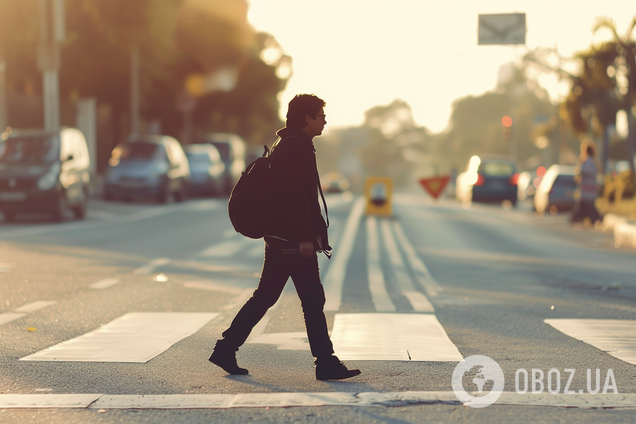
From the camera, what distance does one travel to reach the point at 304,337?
26.7 ft

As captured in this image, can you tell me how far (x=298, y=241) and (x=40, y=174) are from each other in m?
16.0

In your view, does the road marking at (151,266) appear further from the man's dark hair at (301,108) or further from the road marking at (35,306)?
the man's dark hair at (301,108)

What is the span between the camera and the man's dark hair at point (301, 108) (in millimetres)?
6445

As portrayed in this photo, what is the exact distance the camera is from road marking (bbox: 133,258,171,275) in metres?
13.1

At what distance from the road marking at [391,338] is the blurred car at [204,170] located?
89.3ft

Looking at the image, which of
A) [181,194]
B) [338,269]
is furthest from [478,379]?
[181,194]

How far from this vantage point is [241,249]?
1691cm

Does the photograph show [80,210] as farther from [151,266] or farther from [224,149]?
[224,149]

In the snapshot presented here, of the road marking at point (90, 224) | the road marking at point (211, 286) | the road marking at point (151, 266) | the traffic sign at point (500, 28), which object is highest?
the traffic sign at point (500, 28)

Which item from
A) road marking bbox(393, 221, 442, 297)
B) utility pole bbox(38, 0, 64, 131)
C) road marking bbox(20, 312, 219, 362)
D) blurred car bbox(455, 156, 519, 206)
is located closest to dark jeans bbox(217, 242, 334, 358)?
road marking bbox(20, 312, 219, 362)

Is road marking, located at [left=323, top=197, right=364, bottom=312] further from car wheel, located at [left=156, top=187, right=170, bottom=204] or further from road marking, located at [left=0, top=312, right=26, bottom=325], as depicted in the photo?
car wheel, located at [left=156, top=187, right=170, bottom=204]

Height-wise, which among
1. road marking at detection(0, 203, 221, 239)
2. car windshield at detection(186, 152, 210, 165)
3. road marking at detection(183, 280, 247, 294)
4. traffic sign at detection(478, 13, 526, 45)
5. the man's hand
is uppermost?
traffic sign at detection(478, 13, 526, 45)

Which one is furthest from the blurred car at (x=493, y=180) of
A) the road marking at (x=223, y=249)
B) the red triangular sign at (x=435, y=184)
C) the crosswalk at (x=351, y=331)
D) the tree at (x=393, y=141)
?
the tree at (x=393, y=141)

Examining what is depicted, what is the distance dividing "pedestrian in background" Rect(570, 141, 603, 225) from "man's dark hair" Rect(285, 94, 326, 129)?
16.7 metres
